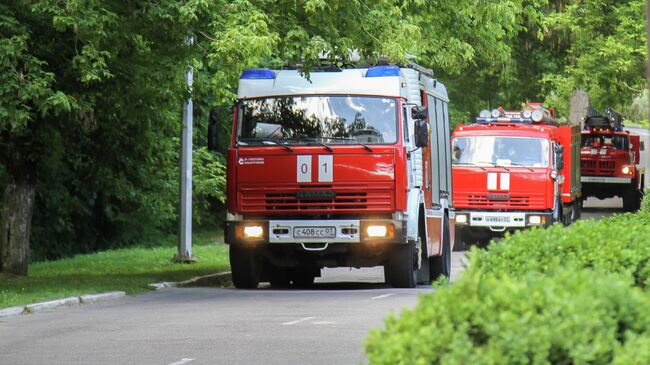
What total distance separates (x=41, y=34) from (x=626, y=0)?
32.1 m

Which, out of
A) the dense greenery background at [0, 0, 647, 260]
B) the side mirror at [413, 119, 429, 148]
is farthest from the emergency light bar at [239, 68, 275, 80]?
the side mirror at [413, 119, 429, 148]

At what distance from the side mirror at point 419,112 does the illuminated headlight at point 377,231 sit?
5.38 ft

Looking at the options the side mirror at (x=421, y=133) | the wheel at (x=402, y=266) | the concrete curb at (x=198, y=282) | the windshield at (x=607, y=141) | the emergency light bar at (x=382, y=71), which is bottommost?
the concrete curb at (x=198, y=282)

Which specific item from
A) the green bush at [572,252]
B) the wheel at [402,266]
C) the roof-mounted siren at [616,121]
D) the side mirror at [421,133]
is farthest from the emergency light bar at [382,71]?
the roof-mounted siren at [616,121]

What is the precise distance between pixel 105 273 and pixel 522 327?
2121 cm

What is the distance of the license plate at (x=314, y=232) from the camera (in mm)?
21172

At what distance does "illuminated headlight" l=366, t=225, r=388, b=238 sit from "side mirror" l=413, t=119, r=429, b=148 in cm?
125

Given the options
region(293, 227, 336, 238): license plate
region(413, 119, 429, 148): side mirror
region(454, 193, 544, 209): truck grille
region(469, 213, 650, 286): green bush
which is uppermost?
region(413, 119, 429, 148): side mirror

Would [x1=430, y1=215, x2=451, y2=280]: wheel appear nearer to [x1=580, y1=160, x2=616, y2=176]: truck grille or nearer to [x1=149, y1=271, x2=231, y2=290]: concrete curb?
[x1=149, y1=271, x2=231, y2=290]: concrete curb

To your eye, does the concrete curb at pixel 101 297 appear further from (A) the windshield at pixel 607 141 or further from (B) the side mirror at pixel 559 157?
(A) the windshield at pixel 607 141

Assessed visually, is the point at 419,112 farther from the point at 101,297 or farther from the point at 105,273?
the point at 105,273

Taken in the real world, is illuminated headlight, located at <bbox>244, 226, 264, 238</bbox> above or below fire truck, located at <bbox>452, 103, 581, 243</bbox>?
below

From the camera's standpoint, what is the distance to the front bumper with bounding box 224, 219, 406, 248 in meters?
21.1

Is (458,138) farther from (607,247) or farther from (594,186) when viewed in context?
(607,247)
